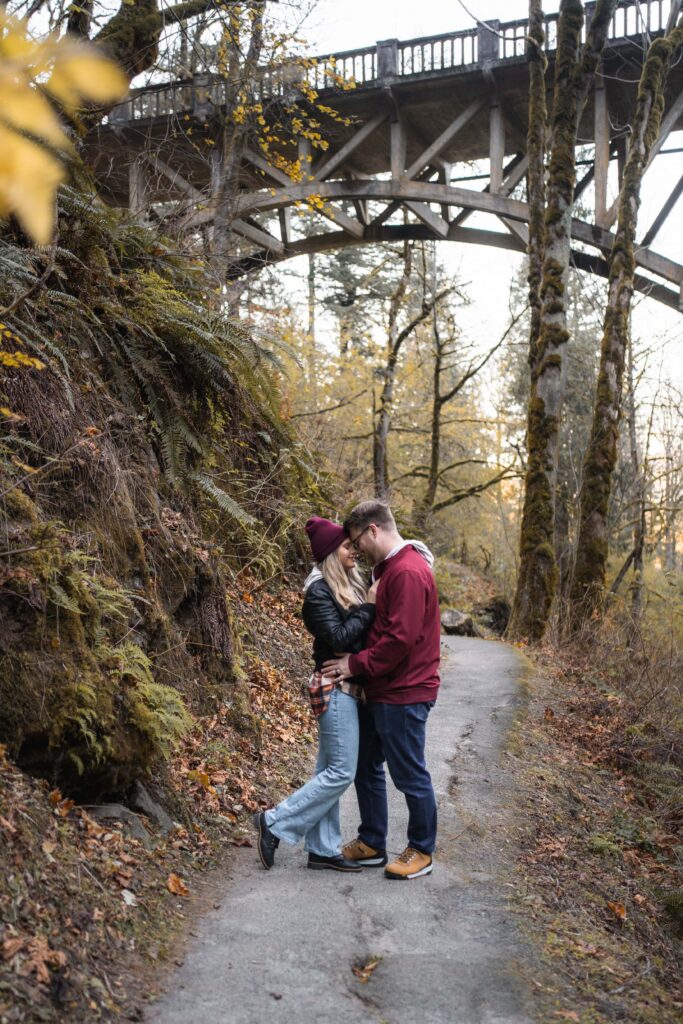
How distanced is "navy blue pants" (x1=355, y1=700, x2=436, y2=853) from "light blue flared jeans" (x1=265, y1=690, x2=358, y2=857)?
178 millimetres

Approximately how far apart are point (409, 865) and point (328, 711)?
3.48ft

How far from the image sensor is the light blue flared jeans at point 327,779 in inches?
196

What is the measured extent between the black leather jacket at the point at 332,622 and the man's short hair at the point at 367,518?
0.40 meters

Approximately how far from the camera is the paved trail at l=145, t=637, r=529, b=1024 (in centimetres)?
360

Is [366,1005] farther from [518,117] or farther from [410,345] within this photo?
[410,345]

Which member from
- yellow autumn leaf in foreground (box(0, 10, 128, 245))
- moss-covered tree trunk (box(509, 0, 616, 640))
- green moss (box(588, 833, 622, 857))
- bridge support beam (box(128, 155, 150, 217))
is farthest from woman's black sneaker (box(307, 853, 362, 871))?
moss-covered tree trunk (box(509, 0, 616, 640))

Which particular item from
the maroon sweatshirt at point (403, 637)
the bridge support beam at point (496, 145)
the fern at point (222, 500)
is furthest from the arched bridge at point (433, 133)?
the maroon sweatshirt at point (403, 637)

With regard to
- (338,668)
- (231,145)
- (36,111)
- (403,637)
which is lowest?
(338,668)

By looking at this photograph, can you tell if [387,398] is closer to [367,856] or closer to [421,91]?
[421,91]

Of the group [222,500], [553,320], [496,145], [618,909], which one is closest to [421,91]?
[496,145]

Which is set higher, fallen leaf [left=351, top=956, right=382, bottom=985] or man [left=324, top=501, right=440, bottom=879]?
man [left=324, top=501, right=440, bottom=879]

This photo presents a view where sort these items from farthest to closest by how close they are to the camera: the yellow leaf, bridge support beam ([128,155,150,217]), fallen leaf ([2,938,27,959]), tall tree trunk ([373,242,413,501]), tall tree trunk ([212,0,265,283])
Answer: tall tree trunk ([373,242,413,501]) < bridge support beam ([128,155,150,217]) < tall tree trunk ([212,0,265,283]) < fallen leaf ([2,938,27,959]) < the yellow leaf

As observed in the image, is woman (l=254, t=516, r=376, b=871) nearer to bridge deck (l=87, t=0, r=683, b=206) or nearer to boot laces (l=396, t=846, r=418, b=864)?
boot laces (l=396, t=846, r=418, b=864)

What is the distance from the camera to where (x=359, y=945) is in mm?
4199
